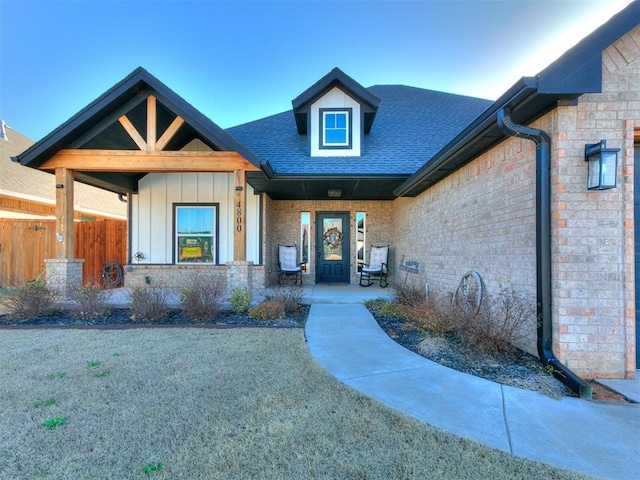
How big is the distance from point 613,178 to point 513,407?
7.46ft

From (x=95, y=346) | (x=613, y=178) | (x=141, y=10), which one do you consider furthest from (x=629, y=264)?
(x=141, y=10)

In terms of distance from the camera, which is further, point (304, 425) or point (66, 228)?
point (66, 228)

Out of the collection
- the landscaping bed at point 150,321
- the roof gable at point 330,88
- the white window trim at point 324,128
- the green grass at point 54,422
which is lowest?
the landscaping bed at point 150,321

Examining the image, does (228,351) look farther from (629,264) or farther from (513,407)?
(629,264)

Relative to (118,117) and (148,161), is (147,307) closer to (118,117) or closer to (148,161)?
(148,161)

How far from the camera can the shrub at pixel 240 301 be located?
19.1ft

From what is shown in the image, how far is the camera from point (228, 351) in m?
3.89

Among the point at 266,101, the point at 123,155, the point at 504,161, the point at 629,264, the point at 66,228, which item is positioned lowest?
the point at 629,264

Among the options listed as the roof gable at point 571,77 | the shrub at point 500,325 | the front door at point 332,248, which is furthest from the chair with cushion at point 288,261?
the roof gable at point 571,77

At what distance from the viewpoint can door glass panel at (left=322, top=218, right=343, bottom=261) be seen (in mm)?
9766

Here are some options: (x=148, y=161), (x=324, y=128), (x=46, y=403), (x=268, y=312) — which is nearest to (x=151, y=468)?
(x=46, y=403)

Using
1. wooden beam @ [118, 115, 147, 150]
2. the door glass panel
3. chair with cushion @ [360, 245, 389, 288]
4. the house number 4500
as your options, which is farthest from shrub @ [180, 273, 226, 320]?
chair with cushion @ [360, 245, 389, 288]

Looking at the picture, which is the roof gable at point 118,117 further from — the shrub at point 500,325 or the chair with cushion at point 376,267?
the chair with cushion at point 376,267

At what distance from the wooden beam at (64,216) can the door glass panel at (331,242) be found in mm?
6211
